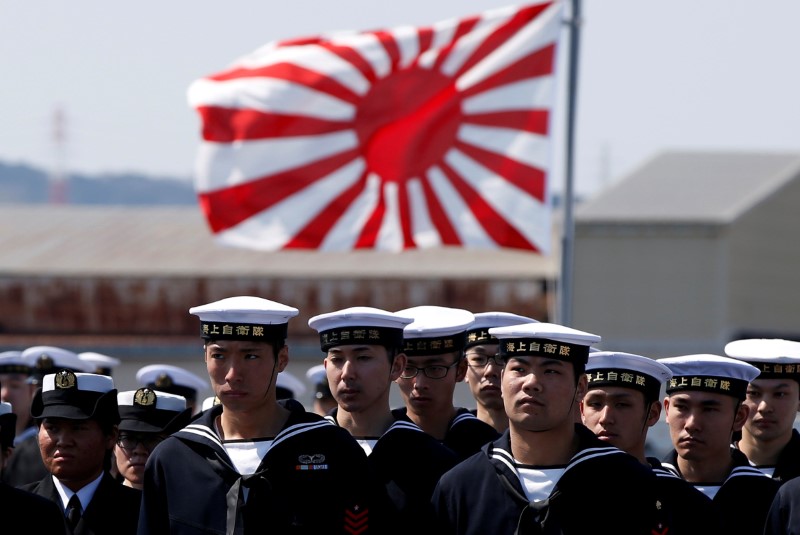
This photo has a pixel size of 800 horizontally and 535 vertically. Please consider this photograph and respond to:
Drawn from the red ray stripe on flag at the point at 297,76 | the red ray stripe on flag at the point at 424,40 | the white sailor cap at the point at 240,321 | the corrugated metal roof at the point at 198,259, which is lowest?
the corrugated metal roof at the point at 198,259

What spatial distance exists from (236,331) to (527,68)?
7189 millimetres

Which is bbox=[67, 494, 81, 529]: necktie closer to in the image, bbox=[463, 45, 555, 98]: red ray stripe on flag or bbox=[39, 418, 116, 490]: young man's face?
bbox=[39, 418, 116, 490]: young man's face

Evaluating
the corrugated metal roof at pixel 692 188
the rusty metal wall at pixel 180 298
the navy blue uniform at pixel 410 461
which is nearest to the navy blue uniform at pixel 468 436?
the navy blue uniform at pixel 410 461

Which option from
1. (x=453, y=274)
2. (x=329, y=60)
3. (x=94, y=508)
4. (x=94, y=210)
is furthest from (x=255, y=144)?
(x=94, y=210)

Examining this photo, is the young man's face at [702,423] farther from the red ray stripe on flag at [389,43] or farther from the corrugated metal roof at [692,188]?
the corrugated metal roof at [692,188]

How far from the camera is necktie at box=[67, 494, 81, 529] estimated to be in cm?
741

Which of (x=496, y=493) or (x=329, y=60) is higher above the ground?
(x=329, y=60)

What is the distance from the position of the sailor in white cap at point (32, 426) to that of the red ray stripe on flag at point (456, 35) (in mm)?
4384

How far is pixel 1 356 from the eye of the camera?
10.9 metres

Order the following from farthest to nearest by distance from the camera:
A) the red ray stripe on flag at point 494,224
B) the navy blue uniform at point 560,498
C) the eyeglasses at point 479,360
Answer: the red ray stripe on flag at point 494,224 → the eyeglasses at point 479,360 → the navy blue uniform at point 560,498

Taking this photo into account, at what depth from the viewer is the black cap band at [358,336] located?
729cm

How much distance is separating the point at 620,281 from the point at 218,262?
7.65m

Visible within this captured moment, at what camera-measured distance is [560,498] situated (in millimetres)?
6320

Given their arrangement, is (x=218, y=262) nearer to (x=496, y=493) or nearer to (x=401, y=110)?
(x=401, y=110)
